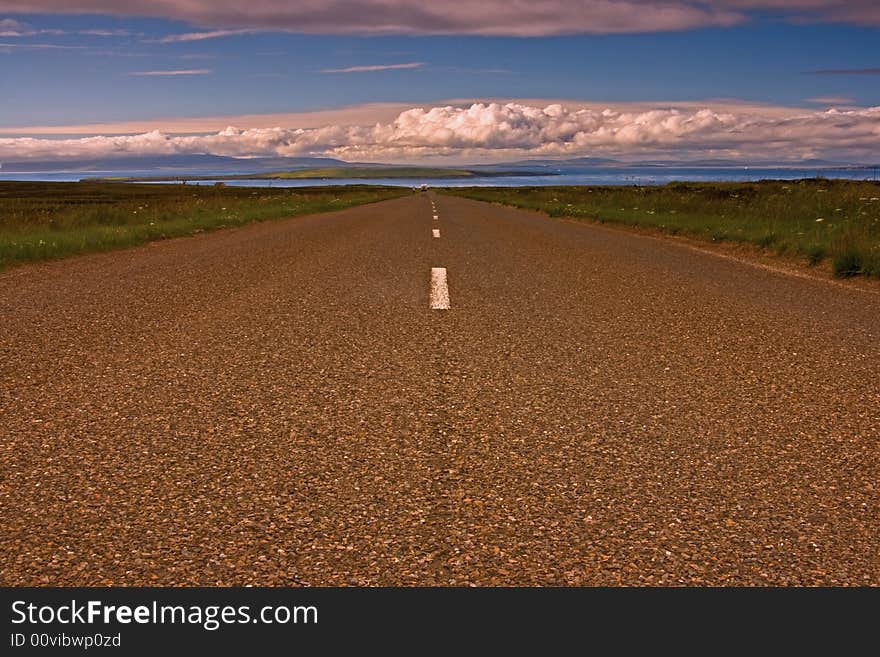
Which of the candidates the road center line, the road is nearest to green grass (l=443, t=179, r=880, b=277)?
the road

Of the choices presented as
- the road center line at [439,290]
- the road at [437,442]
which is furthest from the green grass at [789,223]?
the road center line at [439,290]

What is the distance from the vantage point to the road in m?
2.77

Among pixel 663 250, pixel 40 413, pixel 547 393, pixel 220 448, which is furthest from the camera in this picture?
pixel 663 250

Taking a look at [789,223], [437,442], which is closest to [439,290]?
[437,442]

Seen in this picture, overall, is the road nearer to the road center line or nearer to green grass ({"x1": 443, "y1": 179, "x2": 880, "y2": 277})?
the road center line

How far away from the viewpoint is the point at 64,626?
7.79ft

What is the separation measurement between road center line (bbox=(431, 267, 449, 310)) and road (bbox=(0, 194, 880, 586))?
0.17m

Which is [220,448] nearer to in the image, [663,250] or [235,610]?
[235,610]

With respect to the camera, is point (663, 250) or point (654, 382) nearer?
point (654, 382)

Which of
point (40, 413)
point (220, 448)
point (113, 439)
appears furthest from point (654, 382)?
point (40, 413)

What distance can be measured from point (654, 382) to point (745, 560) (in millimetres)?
2395

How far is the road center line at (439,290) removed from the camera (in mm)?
7875

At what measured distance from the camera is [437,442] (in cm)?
391

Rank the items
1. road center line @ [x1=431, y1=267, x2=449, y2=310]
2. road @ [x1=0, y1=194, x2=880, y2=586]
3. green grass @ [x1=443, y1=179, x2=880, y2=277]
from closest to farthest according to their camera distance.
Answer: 1. road @ [x1=0, y1=194, x2=880, y2=586]
2. road center line @ [x1=431, y1=267, x2=449, y2=310]
3. green grass @ [x1=443, y1=179, x2=880, y2=277]
